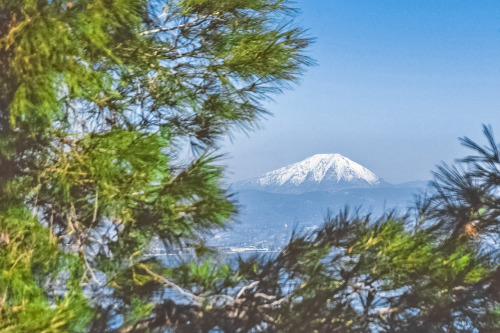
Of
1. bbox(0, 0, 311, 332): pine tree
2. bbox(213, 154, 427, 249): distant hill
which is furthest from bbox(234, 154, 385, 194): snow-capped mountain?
bbox(0, 0, 311, 332): pine tree

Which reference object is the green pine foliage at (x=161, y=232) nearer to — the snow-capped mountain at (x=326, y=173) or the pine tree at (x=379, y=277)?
the pine tree at (x=379, y=277)

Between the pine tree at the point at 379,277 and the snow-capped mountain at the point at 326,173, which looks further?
the snow-capped mountain at the point at 326,173

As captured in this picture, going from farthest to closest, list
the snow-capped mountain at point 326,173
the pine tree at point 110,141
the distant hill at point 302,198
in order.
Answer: the snow-capped mountain at point 326,173
the distant hill at point 302,198
the pine tree at point 110,141

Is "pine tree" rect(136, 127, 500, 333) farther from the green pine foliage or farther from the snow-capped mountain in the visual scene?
the snow-capped mountain

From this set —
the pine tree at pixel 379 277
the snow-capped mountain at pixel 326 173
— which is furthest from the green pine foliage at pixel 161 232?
the snow-capped mountain at pixel 326 173

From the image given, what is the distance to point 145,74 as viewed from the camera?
1767 millimetres

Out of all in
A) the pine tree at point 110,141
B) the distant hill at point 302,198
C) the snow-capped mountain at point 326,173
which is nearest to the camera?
the pine tree at point 110,141

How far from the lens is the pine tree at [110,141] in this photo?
1.28m

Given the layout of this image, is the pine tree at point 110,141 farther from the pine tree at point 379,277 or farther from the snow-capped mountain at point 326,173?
the snow-capped mountain at point 326,173

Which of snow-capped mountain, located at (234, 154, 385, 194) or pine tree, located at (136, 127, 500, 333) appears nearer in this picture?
pine tree, located at (136, 127, 500, 333)

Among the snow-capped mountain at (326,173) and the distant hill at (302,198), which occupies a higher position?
the snow-capped mountain at (326,173)

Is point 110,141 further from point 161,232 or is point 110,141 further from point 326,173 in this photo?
point 326,173

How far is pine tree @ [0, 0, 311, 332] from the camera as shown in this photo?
128 centimetres

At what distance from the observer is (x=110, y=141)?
1.38 meters
